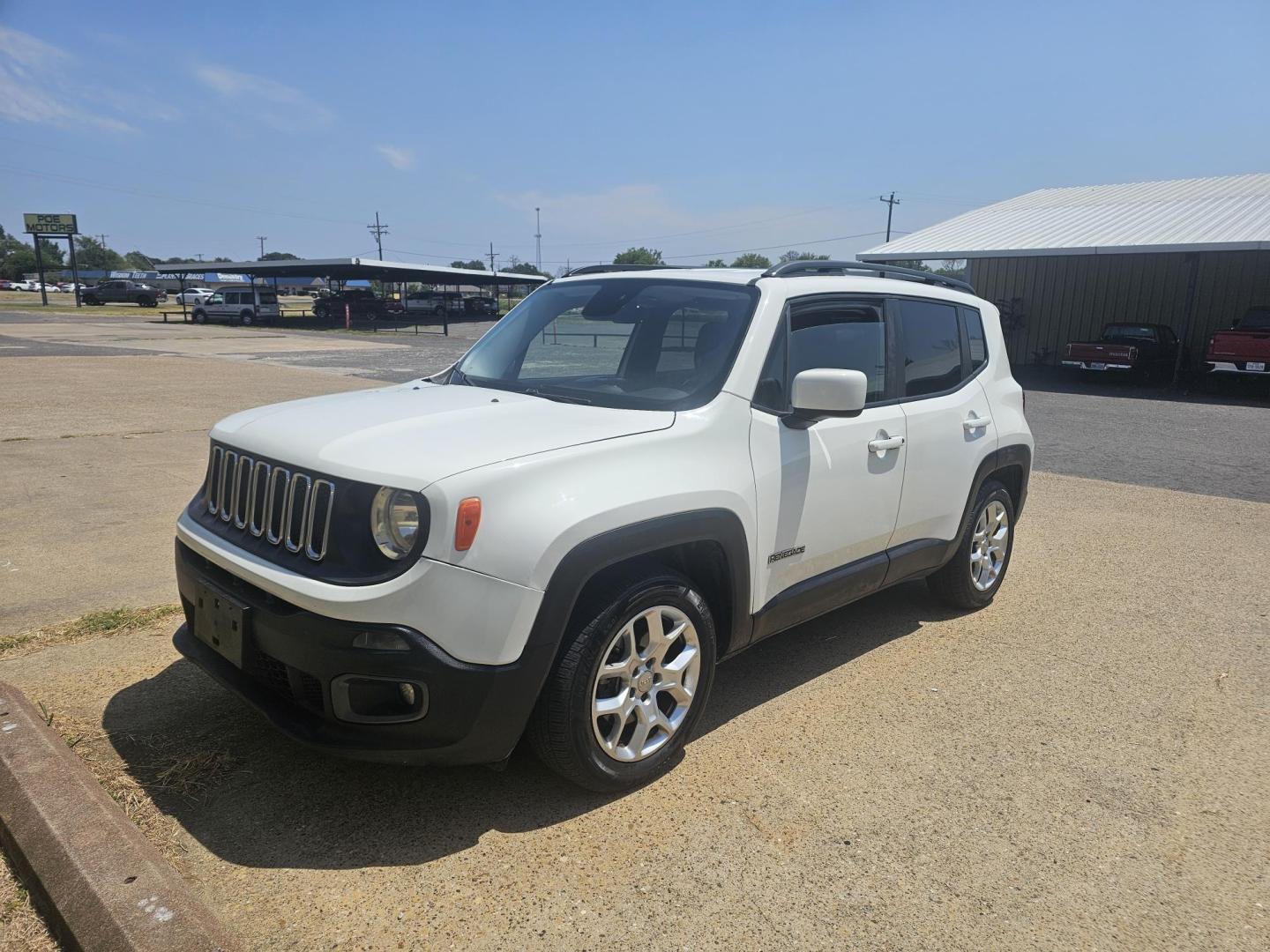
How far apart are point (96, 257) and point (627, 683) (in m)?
174

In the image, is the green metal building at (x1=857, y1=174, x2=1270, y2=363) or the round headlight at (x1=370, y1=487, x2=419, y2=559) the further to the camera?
the green metal building at (x1=857, y1=174, x2=1270, y2=363)

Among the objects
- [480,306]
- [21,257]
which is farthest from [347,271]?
[21,257]

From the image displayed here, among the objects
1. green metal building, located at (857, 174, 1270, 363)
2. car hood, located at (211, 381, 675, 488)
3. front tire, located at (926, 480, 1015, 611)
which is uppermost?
green metal building, located at (857, 174, 1270, 363)

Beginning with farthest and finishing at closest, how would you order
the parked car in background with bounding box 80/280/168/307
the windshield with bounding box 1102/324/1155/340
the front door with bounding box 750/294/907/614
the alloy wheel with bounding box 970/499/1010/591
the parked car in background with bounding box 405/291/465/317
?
the parked car in background with bounding box 80/280/168/307 < the parked car in background with bounding box 405/291/465/317 < the windshield with bounding box 1102/324/1155/340 < the alloy wheel with bounding box 970/499/1010/591 < the front door with bounding box 750/294/907/614

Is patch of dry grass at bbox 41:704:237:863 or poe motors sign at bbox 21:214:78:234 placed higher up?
poe motors sign at bbox 21:214:78:234

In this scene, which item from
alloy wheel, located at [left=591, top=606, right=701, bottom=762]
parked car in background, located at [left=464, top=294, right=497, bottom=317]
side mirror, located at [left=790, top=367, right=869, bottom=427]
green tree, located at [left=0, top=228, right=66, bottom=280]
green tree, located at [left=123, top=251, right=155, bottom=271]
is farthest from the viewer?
green tree, located at [left=123, top=251, right=155, bottom=271]

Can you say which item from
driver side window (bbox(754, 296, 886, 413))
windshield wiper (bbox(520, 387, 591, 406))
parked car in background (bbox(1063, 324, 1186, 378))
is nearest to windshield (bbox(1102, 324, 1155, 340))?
parked car in background (bbox(1063, 324, 1186, 378))

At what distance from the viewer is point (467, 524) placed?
2.67m

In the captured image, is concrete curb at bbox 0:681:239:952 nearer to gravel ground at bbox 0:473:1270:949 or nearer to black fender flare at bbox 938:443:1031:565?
gravel ground at bbox 0:473:1270:949

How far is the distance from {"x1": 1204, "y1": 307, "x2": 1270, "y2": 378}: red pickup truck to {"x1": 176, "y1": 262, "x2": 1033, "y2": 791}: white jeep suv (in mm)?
18217

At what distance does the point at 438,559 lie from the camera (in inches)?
105

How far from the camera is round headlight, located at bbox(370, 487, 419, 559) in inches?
107

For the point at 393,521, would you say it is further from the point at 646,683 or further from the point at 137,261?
the point at 137,261

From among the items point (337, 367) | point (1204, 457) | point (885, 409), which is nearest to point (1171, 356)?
point (1204, 457)
